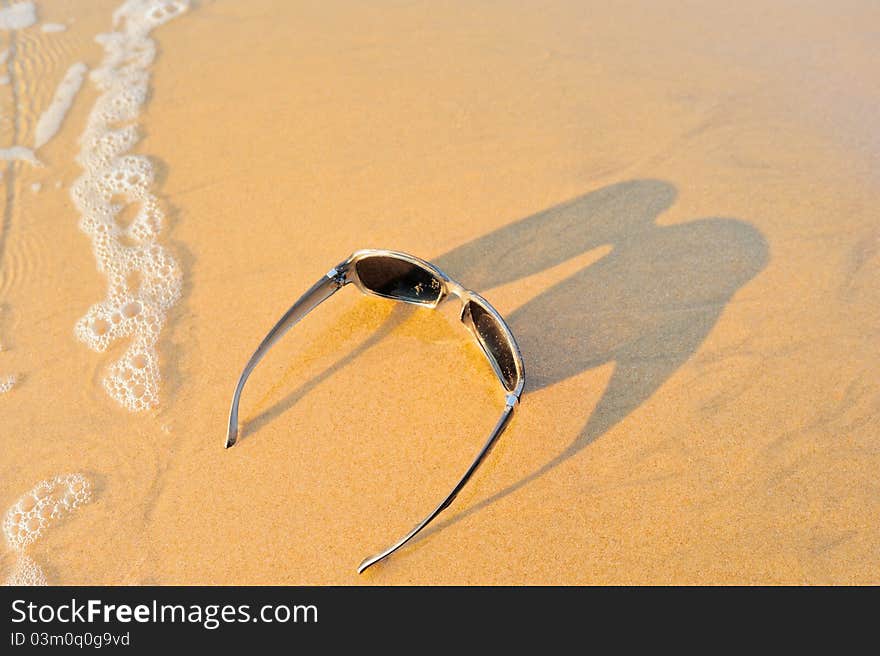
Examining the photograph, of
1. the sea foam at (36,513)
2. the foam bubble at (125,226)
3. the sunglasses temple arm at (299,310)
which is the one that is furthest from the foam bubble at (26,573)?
the sunglasses temple arm at (299,310)

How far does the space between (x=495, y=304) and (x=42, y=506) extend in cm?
152

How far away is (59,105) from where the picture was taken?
11.2 ft

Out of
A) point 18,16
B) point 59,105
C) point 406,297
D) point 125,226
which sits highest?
point 18,16

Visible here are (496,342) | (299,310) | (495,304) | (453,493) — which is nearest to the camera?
(453,493)

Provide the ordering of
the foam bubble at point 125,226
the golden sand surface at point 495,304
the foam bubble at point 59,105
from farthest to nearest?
the foam bubble at point 59,105 → the foam bubble at point 125,226 → the golden sand surface at point 495,304

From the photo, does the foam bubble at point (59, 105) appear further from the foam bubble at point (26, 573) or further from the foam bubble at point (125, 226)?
the foam bubble at point (26, 573)

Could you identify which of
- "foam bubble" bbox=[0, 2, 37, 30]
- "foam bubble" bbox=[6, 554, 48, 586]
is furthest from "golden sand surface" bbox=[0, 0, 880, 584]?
"foam bubble" bbox=[0, 2, 37, 30]

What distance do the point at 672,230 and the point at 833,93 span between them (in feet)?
3.86

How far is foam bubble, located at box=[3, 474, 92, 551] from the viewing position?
78.8 inches

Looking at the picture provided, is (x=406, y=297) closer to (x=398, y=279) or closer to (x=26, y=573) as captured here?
(x=398, y=279)

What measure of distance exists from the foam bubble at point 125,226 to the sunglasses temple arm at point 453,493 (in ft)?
2.96

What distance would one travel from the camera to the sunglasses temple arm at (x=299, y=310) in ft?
7.36

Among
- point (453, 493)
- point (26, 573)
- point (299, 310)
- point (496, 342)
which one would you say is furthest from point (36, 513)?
point (496, 342)

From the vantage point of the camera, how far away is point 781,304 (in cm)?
244
